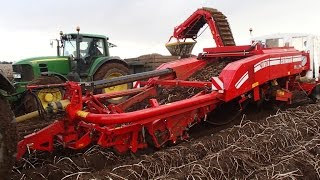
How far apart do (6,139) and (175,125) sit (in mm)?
2377

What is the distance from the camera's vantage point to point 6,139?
10.0 feet

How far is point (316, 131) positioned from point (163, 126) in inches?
92.2

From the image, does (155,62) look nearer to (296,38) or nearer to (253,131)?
(296,38)

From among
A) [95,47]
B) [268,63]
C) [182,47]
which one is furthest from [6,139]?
[182,47]

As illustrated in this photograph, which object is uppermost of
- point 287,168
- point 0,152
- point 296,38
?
point 296,38

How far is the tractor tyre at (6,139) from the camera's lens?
9.98 feet

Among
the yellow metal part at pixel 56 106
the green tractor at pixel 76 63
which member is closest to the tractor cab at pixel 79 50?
the green tractor at pixel 76 63

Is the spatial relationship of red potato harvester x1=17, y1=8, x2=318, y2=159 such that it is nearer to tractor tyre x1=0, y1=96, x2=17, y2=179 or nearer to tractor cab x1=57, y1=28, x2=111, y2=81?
tractor tyre x1=0, y1=96, x2=17, y2=179

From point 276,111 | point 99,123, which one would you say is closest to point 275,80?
point 276,111

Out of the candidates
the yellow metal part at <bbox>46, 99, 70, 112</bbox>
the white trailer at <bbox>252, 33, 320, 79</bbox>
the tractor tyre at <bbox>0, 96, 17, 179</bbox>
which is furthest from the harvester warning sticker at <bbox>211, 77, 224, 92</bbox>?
the white trailer at <bbox>252, 33, 320, 79</bbox>

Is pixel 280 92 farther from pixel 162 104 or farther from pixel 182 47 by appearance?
pixel 182 47

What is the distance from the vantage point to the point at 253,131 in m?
5.60

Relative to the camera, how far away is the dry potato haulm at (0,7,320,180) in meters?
3.93

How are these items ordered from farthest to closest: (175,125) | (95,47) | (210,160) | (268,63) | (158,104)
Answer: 1. (95,47)
2. (268,63)
3. (175,125)
4. (158,104)
5. (210,160)
